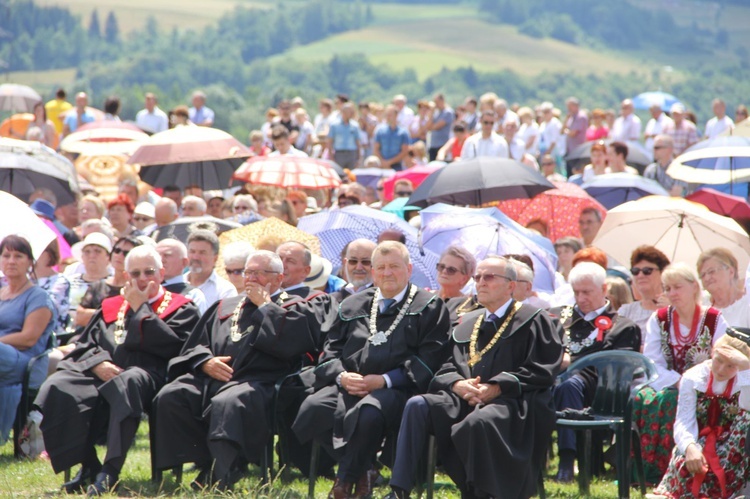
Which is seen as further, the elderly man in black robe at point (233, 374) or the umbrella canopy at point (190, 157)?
the umbrella canopy at point (190, 157)

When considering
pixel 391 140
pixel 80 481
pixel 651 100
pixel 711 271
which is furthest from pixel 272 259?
pixel 651 100

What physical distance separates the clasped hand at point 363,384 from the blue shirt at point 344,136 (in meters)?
11.9

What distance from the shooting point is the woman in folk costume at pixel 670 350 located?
288 inches

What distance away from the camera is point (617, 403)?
7.32 m

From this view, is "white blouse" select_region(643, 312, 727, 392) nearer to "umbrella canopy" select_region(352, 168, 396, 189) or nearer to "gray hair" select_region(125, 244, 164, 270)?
"gray hair" select_region(125, 244, 164, 270)

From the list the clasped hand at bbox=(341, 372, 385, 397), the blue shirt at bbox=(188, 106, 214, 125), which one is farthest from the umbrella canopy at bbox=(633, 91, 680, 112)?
the clasped hand at bbox=(341, 372, 385, 397)

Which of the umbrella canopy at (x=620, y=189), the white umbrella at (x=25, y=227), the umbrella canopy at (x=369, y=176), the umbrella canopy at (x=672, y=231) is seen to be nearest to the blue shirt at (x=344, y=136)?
the umbrella canopy at (x=369, y=176)

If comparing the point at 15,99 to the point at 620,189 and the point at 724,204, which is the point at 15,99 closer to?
the point at 620,189

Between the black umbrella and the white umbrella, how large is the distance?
3659 mm

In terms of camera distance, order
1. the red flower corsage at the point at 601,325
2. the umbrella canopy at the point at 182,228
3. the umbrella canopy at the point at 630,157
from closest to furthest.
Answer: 1. the red flower corsage at the point at 601,325
2. the umbrella canopy at the point at 182,228
3. the umbrella canopy at the point at 630,157

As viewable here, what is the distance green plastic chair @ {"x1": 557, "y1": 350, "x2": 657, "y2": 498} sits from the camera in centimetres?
706

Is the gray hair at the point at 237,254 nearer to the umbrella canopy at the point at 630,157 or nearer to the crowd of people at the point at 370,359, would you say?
the crowd of people at the point at 370,359

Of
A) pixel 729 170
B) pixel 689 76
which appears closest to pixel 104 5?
pixel 689 76

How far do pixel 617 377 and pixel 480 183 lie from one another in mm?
3916
